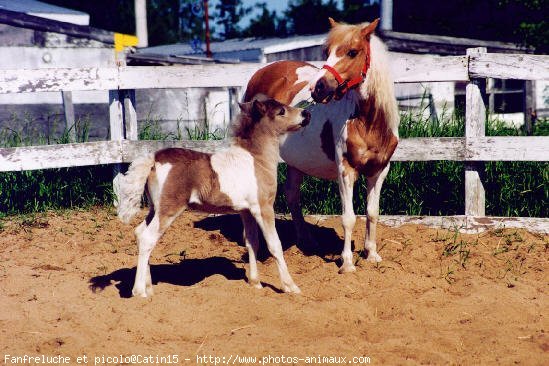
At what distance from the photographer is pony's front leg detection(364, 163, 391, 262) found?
20.6 feet

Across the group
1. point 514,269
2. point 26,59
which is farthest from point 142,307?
point 26,59

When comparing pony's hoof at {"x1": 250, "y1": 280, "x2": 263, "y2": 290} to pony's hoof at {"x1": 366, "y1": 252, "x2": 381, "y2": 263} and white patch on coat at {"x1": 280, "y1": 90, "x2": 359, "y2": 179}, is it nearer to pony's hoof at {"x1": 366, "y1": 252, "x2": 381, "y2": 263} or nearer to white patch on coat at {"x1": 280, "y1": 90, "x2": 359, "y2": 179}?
pony's hoof at {"x1": 366, "y1": 252, "x2": 381, "y2": 263}

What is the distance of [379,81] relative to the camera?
588cm

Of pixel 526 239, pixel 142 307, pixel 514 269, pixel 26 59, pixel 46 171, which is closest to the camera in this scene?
pixel 142 307

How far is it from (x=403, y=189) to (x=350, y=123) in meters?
1.84

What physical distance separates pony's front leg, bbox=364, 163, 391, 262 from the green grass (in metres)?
1.20

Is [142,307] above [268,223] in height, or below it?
below

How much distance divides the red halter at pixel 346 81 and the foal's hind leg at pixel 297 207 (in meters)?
1.69

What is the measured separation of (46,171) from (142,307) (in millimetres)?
3796

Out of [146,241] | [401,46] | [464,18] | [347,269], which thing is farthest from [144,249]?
[464,18]

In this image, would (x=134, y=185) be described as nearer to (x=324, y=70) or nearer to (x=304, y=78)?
(x=324, y=70)

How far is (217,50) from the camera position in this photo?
2383 cm

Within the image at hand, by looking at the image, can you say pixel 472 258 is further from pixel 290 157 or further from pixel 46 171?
pixel 46 171

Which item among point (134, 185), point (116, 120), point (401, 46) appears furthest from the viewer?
point (401, 46)
